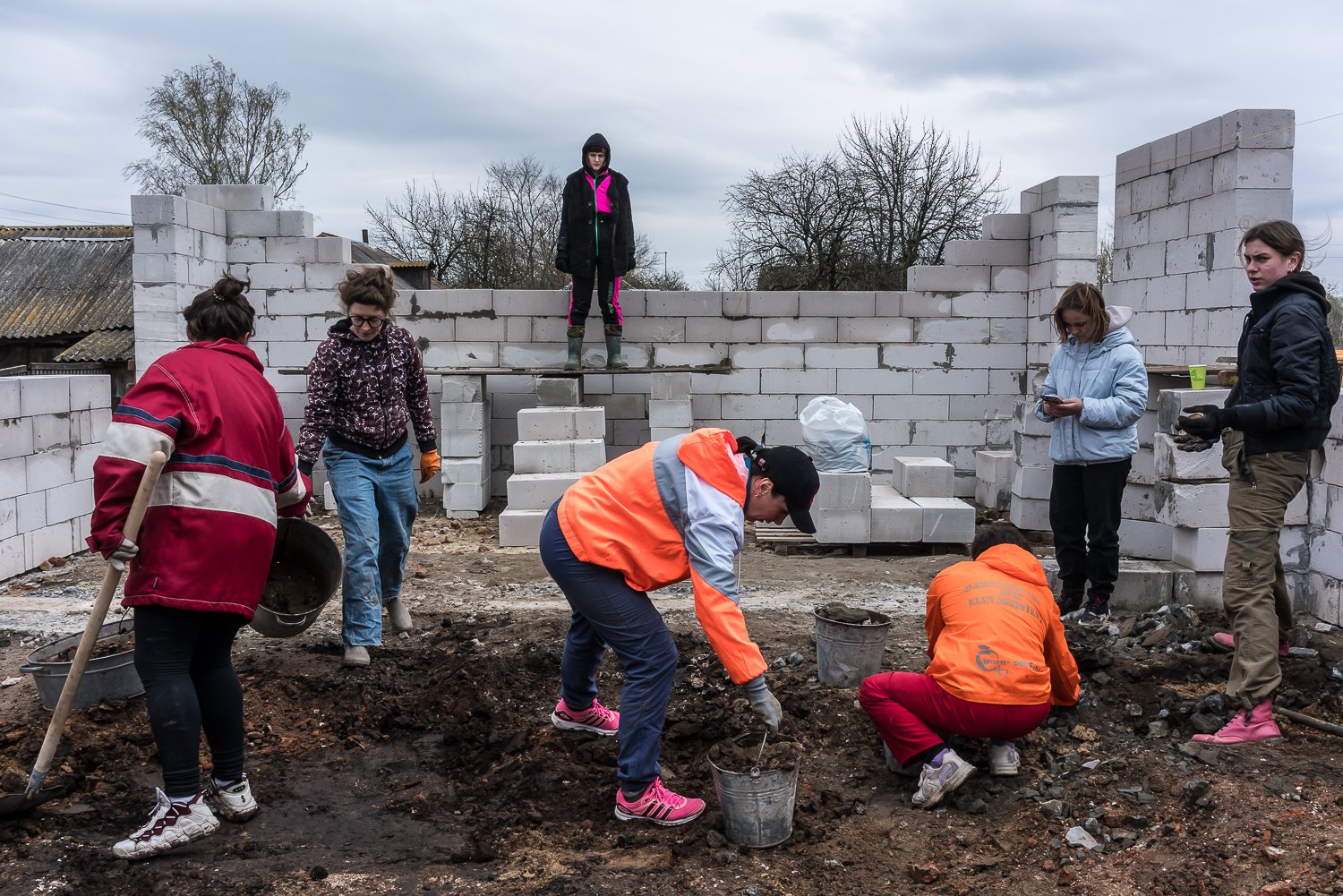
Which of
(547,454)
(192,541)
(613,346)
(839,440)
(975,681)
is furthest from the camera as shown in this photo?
(613,346)

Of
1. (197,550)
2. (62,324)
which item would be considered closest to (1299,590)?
(197,550)

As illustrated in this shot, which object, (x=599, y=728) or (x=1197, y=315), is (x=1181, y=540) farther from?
(x=599, y=728)

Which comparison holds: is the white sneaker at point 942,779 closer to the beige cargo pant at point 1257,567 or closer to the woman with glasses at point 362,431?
the beige cargo pant at point 1257,567

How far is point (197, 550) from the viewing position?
2.86 m

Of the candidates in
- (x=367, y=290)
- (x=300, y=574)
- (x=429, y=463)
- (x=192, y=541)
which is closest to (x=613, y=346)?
(x=429, y=463)

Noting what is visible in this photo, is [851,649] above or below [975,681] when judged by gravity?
below

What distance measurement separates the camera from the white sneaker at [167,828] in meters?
2.83

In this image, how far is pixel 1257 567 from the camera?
3619mm

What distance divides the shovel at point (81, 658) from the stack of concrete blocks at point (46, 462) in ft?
13.1

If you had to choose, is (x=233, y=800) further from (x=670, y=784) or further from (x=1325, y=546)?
(x=1325, y=546)

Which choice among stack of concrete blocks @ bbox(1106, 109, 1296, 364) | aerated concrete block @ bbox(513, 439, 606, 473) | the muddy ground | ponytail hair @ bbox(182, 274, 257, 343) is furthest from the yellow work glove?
stack of concrete blocks @ bbox(1106, 109, 1296, 364)

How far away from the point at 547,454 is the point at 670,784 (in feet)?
15.9

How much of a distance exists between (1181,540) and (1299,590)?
23.8 inches

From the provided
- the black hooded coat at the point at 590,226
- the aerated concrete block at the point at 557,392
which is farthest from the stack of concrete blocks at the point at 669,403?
the black hooded coat at the point at 590,226
